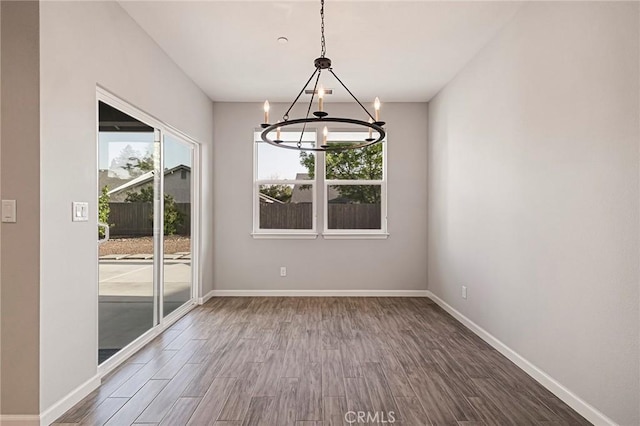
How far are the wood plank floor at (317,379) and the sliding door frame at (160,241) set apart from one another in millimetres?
105

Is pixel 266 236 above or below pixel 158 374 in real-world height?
above

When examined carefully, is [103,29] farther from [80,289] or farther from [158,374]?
[158,374]

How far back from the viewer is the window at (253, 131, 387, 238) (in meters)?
5.21

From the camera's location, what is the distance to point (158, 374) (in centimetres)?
267

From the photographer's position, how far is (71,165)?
225cm

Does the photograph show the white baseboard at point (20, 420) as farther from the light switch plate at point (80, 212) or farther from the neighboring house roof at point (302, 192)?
the neighboring house roof at point (302, 192)

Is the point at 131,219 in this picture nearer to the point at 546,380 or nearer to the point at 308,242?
the point at 308,242

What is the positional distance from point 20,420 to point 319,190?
393 centimetres

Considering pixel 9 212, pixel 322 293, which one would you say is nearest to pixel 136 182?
pixel 9 212

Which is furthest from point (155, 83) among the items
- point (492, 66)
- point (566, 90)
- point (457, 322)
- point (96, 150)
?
point (457, 322)

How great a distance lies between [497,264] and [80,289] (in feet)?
10.7

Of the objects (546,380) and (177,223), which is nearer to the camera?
(546,380)

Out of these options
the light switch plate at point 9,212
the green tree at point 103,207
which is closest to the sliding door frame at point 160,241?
the green tree at point 103,207

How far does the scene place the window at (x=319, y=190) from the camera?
5211 millimetres
